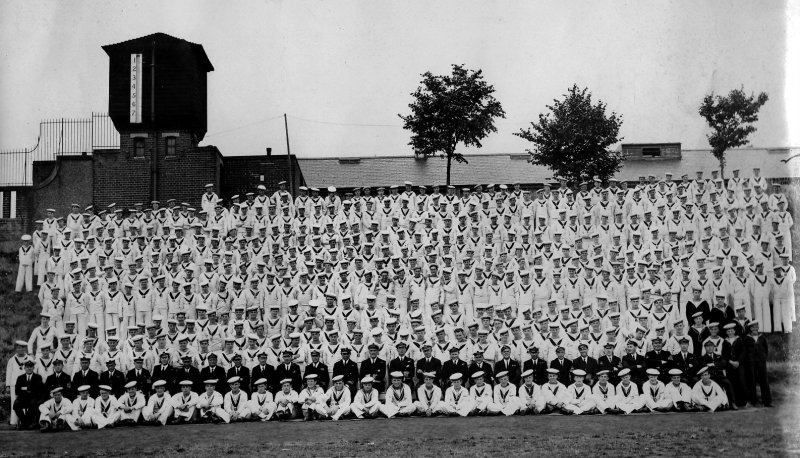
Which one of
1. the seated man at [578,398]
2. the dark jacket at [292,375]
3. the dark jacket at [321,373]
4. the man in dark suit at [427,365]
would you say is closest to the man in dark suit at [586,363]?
the seated man at [578,398]

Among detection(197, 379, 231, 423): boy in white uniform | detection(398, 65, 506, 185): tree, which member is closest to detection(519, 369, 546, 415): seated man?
detection(197, 379, 231, 423): boy in white uniform

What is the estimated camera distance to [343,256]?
17516 millimetres

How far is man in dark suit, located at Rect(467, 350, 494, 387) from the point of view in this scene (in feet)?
45.3

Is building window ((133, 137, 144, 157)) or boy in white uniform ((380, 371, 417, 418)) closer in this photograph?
boy in white uniform ((380, 371, 417, 418))

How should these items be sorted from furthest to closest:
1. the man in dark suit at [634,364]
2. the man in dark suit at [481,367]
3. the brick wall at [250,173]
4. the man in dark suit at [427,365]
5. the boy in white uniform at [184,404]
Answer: the brick wall at [250,173], the man in dark suit at [427,365], the man in dark suit at [481,367], the man in dark suit at [634,364], the boy in white uniform at [184,404]

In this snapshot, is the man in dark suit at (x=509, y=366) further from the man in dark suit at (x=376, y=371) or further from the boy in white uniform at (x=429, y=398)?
the man in dark suit at (x=376, y=371)

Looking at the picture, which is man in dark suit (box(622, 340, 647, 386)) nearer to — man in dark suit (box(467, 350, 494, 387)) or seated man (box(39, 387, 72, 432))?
man in dark suit (box(467, 350, 494, 387))

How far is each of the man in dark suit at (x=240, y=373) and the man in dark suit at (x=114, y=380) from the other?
162 cm

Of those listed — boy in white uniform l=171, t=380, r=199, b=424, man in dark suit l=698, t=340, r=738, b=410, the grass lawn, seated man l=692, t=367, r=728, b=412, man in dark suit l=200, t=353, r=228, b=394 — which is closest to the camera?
the grass lawn

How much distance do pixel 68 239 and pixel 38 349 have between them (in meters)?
5.45

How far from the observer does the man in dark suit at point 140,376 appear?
541 inches

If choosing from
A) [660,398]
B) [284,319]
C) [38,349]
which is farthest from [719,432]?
[38,349]

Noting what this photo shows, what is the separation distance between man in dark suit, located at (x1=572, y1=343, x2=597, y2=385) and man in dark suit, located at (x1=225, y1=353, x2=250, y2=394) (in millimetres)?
5183

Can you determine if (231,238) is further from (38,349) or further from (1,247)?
(1,247)
